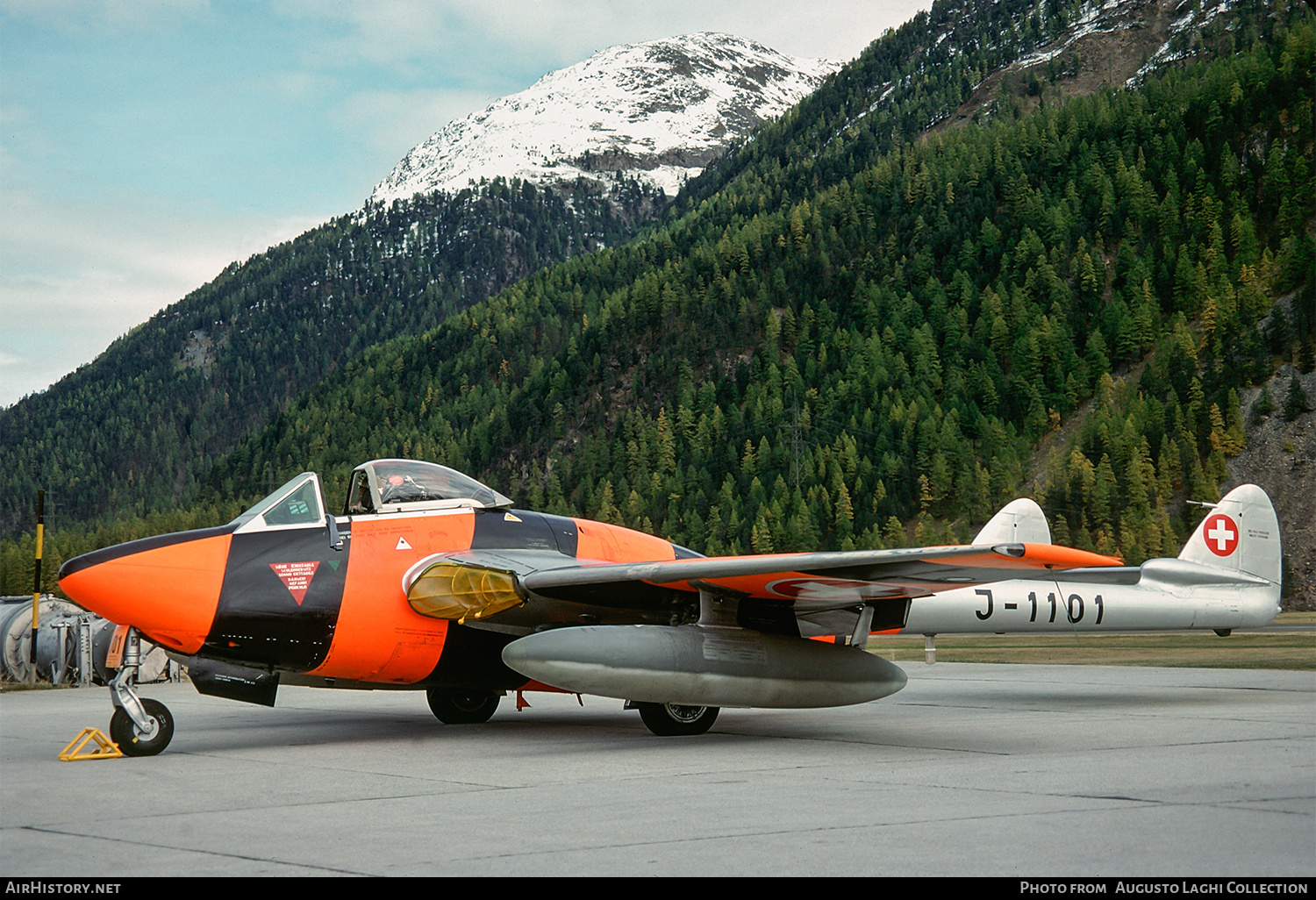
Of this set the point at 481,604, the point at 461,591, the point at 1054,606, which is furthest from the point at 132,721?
the point at 1054,606

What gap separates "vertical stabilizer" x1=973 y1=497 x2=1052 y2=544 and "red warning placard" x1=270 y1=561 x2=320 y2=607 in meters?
11.1

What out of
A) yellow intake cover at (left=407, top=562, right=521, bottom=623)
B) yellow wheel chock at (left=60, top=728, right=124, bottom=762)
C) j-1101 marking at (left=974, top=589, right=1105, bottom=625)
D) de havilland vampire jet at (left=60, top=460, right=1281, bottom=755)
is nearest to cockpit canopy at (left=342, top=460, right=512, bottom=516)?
de havilland vampire jet at (left=60, top=460, right=1281, bottom=755)

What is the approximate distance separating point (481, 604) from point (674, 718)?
2428 millimetres

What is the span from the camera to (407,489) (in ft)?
38.7

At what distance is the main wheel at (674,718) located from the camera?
11680mm

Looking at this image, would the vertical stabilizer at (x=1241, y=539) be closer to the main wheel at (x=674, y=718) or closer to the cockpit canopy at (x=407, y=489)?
the main wheel at (x=674, y=718)

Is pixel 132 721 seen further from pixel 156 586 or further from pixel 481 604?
pixel 481 604

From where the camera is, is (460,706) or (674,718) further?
(460,706)

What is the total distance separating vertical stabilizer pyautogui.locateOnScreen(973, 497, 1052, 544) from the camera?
693 inches

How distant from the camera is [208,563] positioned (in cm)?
1034

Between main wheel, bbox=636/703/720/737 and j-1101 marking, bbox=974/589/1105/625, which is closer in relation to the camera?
main wheel, bbox=636/703/720/737

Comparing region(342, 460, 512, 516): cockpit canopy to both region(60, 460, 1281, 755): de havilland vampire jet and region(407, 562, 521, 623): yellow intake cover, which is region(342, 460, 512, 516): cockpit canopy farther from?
region(407, 562, 521, 623): yellow intake cover

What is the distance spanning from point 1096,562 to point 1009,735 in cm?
330

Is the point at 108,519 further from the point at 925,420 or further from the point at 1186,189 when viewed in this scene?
the point at 1186,189
